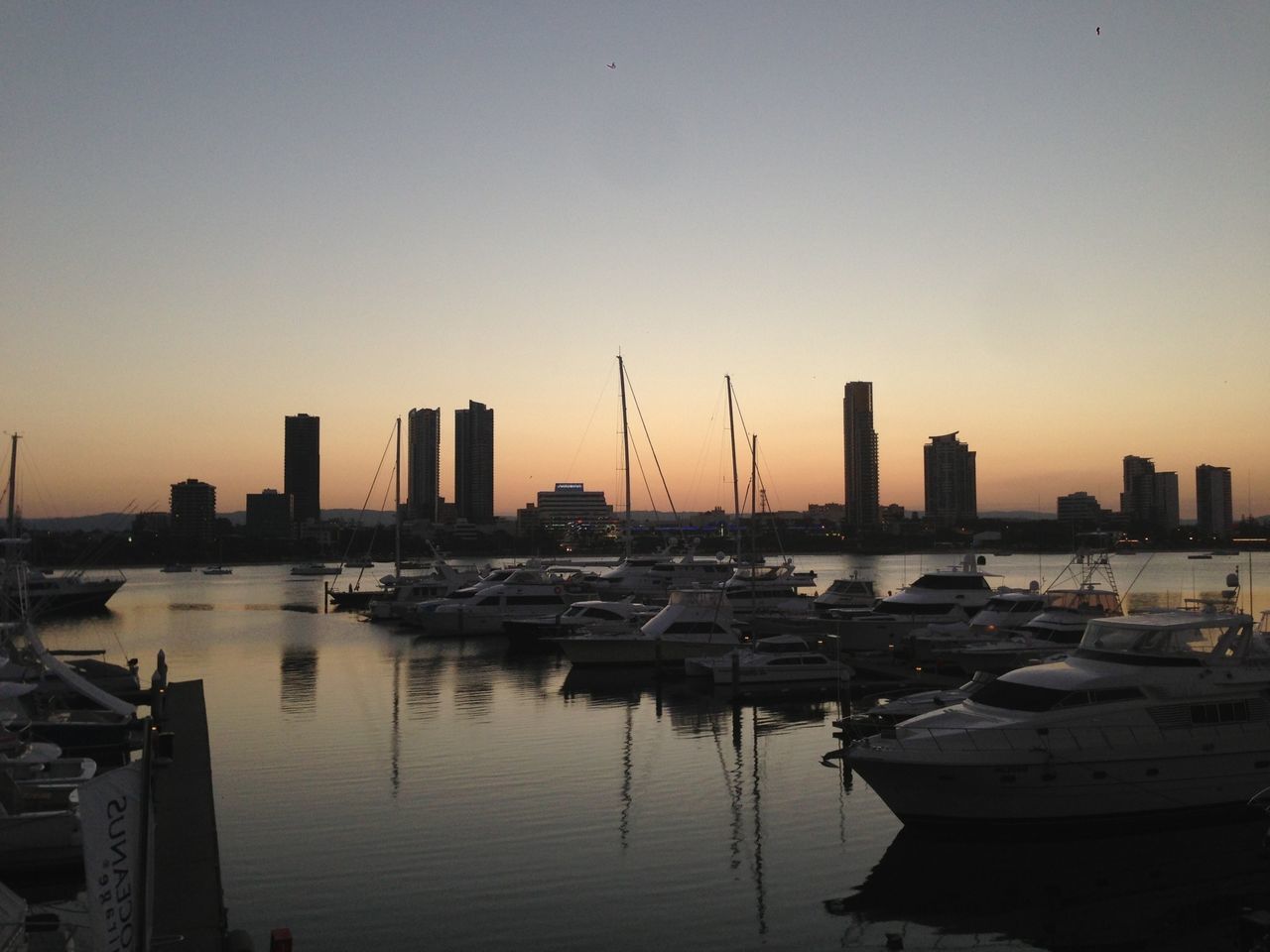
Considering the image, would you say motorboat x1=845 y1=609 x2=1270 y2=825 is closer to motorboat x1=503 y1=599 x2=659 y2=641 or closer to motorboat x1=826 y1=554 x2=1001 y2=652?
motorboat x1=826 y1=554 x2=1001 y2=652

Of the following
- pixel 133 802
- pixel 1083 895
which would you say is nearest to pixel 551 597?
pixel 1083 895

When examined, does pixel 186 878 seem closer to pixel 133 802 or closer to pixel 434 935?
pixel 434 935

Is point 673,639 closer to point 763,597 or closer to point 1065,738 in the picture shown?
point 763,597

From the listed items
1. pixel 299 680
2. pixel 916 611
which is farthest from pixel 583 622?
pixel 916 611

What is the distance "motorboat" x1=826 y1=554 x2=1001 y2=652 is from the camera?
40.8 metres

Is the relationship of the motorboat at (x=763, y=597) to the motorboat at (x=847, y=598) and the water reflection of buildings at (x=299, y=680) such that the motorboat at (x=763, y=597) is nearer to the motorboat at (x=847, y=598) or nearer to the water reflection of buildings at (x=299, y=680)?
the motorboat at (x=847, y=598)

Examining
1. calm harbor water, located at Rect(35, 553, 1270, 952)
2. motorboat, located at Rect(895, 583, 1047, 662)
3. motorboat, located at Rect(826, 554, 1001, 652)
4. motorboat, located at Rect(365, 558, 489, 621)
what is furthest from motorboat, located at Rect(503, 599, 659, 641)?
motorboat, located at Rect(365, 558, 489, 621)

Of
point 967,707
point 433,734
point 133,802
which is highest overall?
point 133,802

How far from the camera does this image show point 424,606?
56.4 meters

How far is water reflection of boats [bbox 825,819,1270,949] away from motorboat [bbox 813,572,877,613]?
29.3 m

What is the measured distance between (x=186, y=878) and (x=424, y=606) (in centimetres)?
4374

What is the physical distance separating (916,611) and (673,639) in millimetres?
10886

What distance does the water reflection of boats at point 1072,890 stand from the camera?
14.3 meters

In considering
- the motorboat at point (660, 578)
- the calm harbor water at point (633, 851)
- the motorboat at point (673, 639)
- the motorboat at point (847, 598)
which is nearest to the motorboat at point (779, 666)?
the calm harbor water at point (633, 851)
